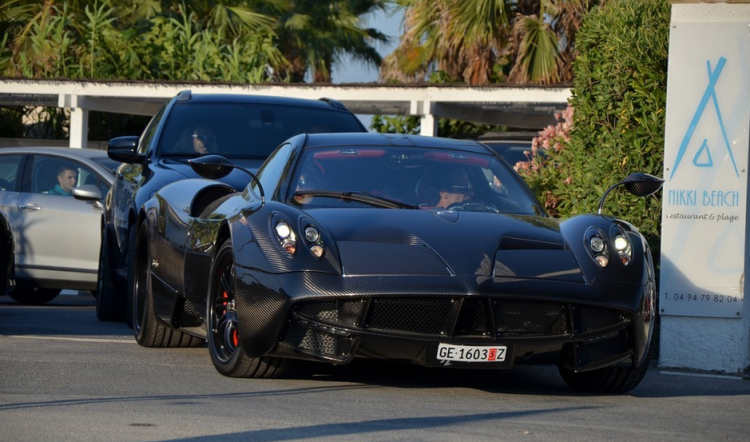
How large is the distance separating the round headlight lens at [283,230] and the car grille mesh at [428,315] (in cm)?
37

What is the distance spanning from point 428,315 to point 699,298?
288 cm

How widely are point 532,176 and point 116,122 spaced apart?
18.3 meters

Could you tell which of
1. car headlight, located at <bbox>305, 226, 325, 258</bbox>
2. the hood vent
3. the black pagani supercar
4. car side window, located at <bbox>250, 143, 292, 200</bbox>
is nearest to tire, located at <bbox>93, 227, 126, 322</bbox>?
car side window, located at <bbox>250, 143, 292, 200</bbox>

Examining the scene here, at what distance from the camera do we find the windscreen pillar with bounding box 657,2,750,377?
8359 millimetres

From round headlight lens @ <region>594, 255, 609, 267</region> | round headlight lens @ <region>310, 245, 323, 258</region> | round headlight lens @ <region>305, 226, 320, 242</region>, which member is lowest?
round headlight lens @ <region>594, 255, 609, 267</region>

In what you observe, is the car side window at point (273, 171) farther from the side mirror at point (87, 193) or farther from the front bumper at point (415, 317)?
the side mirror at point (87, 193)

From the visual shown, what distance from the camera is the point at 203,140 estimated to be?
10203 millimetres

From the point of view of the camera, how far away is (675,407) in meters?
6.50

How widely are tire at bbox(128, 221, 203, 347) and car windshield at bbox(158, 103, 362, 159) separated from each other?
4.38 ft

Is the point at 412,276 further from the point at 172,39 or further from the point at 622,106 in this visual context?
the point at 172,39

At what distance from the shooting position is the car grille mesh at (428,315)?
241 inches

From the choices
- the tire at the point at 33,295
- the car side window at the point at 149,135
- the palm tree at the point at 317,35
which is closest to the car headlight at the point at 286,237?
the car side window at the point at 149,135

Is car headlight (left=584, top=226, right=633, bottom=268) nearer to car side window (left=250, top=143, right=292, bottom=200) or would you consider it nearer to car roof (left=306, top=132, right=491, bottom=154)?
car roof (left=306, top=132, right=491, bottom=154)

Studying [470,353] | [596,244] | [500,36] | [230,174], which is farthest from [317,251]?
[500,36]
